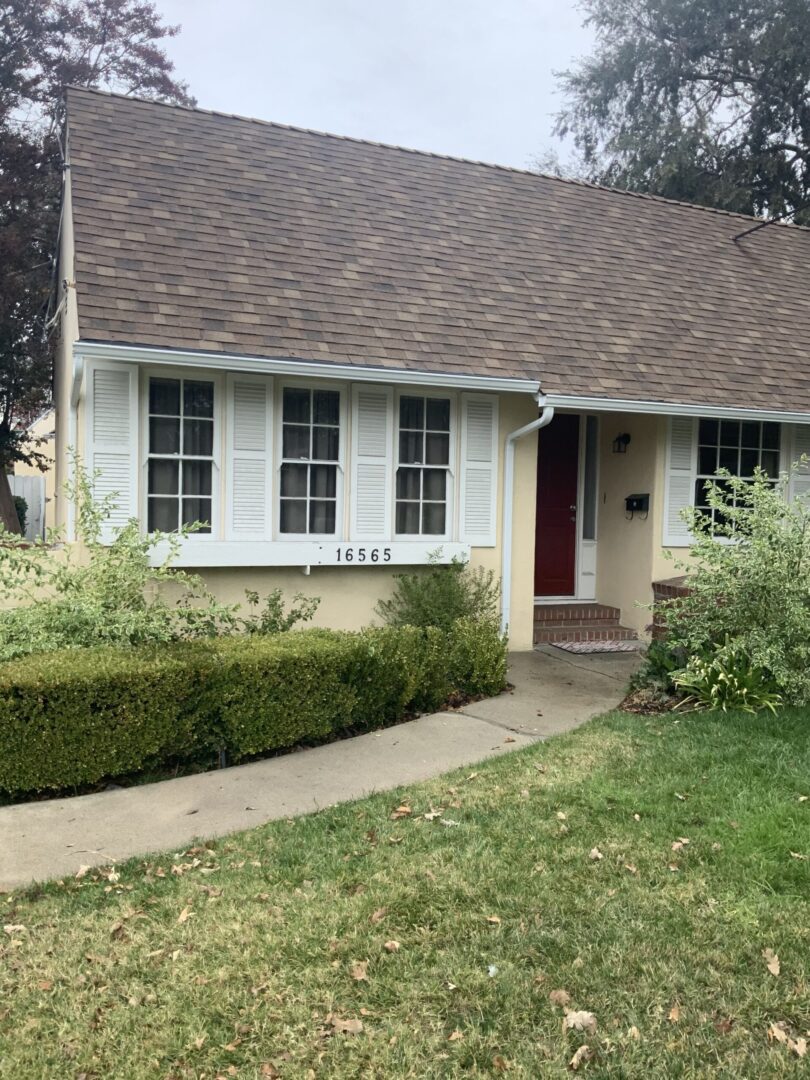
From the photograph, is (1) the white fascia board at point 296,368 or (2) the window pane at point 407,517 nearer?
(1) the white fascia board at point 296,368

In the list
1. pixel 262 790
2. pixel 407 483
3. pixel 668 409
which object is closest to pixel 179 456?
pixel 407 483

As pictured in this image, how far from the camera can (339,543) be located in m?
8.41

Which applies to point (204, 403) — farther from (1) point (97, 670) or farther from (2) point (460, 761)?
(2) point (460, 761)

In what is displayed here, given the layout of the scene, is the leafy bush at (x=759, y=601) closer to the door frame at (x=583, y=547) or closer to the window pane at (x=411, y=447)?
the window pane at (x=411, y=447)

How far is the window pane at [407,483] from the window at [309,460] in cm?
68

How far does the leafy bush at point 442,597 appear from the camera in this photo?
825 centimetres

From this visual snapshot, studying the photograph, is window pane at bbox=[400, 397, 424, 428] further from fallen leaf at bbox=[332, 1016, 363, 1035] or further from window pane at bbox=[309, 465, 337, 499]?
fallen leaf at bbox=[332, 1016, 363, 1035]

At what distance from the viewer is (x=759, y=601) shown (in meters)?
6.64

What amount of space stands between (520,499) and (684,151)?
669 inches

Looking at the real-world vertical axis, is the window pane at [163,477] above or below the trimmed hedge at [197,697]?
above

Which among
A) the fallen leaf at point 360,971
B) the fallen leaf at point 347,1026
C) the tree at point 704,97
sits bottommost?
the fallen leaf at point 347,1026

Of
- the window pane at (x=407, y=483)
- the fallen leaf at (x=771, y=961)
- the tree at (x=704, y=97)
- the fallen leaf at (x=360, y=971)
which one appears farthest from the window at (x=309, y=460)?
the tree at (x=704, y=97)

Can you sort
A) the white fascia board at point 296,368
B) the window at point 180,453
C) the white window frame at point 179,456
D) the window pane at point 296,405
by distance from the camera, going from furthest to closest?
the window pane at point 296,405 < the window at point 180,453 < the white window frame at point 179,456 < the white fascia board at point 296,368

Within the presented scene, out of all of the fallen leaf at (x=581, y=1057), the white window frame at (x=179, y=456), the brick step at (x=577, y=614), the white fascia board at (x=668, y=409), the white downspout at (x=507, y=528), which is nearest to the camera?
the fallen leaf at (x=581, y=1057)
